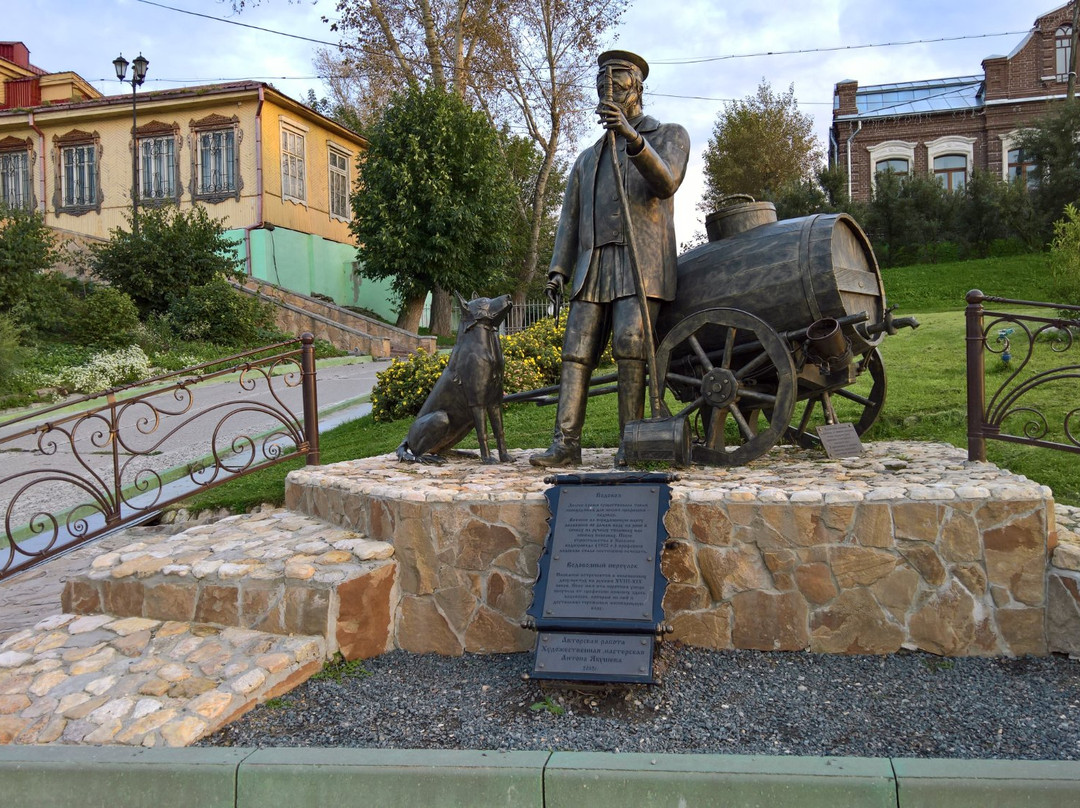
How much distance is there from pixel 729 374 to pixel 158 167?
20.9m

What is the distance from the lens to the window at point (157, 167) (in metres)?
21.7

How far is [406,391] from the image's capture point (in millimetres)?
10539

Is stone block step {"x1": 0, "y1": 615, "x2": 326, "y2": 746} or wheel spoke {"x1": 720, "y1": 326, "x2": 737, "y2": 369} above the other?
wheel spoke {"x1": 720, "y1": 326, "x2": 737, "y2": 369}

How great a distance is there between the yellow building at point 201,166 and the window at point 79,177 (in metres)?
0.03

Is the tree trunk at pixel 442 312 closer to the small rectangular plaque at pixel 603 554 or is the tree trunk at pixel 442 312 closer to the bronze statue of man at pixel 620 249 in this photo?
the bronze statue of man at pixel 620 249

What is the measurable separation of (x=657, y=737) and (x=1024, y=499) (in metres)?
1.99

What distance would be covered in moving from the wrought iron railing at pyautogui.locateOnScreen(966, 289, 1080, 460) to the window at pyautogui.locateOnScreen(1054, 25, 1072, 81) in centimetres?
1952

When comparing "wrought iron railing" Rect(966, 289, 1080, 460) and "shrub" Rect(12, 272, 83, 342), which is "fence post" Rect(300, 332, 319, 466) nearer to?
"wrought iron railing" Rect(966, 289, 1080, 460)

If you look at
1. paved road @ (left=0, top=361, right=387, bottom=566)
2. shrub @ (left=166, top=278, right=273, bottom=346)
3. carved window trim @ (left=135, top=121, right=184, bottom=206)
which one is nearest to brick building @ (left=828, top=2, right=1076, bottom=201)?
shrub @ (left=166, top=278, right=273, bottom=346)

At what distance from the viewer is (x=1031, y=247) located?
72.4 ft

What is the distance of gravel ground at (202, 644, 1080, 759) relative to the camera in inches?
125

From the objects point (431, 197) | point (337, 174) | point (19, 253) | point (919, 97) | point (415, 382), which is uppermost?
point (919, 97)

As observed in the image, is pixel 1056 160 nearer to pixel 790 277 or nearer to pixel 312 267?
pixel 312 267

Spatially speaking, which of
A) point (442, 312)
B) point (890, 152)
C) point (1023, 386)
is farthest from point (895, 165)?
point (1023, 386)
